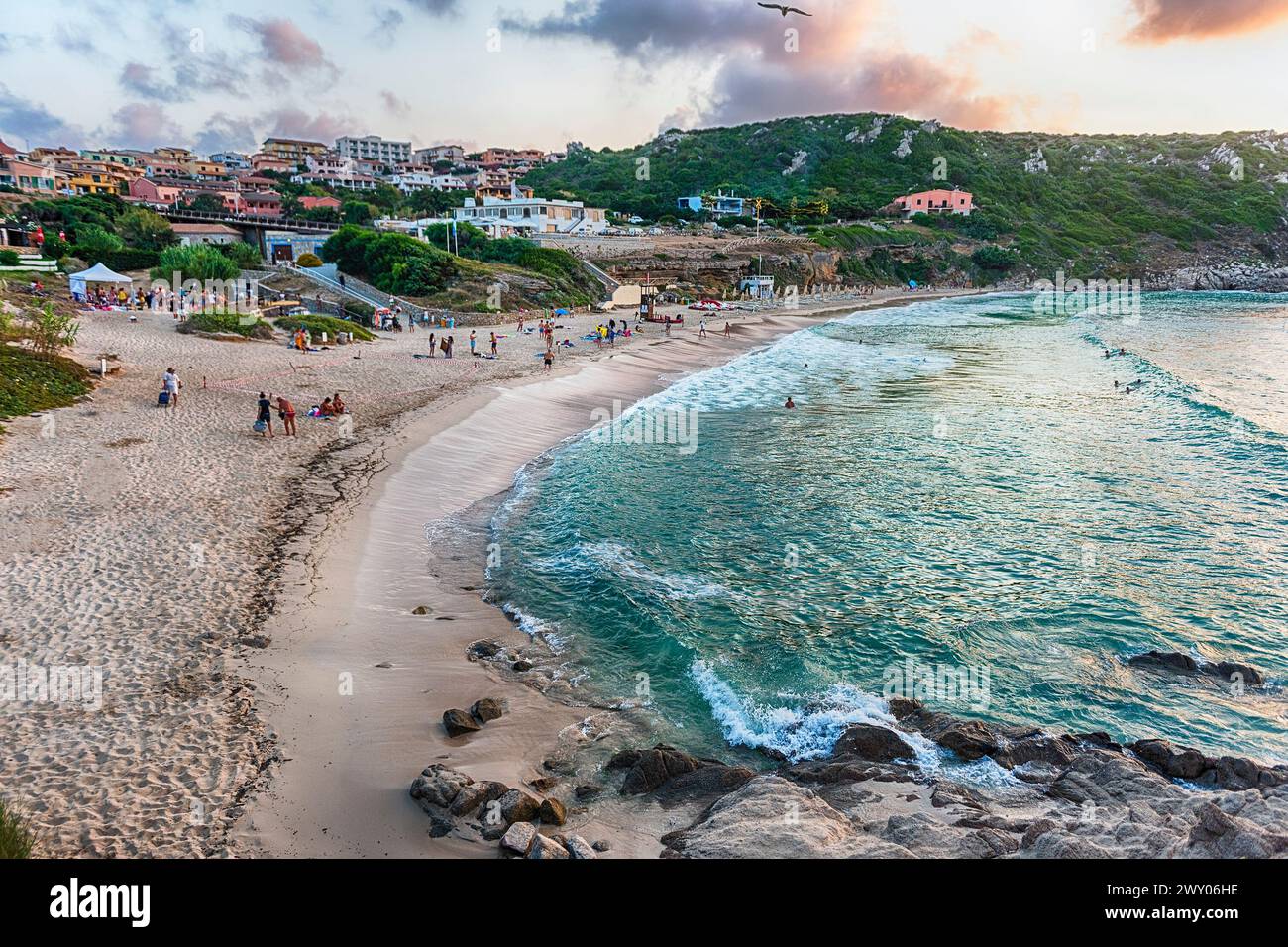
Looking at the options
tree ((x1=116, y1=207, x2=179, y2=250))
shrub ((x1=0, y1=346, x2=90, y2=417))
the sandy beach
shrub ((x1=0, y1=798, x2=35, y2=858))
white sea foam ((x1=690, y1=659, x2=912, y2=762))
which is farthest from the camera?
tree ((x1=116, y1=207, x2=179, y2=250))

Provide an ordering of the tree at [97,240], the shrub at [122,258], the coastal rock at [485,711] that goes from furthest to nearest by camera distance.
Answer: the tree at [97,240], the shrub at [122,258], the coastal rock at [485,711]

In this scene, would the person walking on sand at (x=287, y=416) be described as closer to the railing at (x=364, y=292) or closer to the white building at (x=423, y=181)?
the railing at (x=364, y=292)

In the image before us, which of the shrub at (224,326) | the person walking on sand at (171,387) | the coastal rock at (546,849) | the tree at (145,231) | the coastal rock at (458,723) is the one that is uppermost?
the tree at (145,231)

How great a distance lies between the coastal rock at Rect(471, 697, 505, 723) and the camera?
10.5 metres

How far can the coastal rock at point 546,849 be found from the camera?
7320 millimetres

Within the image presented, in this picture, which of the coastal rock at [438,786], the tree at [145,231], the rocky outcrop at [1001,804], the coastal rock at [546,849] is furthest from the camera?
the tree at [145,231]

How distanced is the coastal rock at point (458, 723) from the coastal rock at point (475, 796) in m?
1.47

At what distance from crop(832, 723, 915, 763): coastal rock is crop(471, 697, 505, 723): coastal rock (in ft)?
15.4

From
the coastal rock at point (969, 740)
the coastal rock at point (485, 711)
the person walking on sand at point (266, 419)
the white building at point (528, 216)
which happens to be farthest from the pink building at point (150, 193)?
the coastal rock at point (969, 740)

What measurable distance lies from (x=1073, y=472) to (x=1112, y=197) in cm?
14817

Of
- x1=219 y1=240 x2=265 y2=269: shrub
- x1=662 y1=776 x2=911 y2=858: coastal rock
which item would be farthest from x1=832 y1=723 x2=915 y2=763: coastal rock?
x1=219 y1=240 x2=265 y2=269: shrub

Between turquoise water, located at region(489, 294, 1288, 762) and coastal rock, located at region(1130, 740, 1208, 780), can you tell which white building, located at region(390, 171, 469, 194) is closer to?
turquoise water, located at region(489, 294, 1288, 762)

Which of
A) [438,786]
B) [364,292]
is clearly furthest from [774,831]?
[364,292]

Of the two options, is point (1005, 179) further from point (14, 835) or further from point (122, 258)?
point (14, 835)
